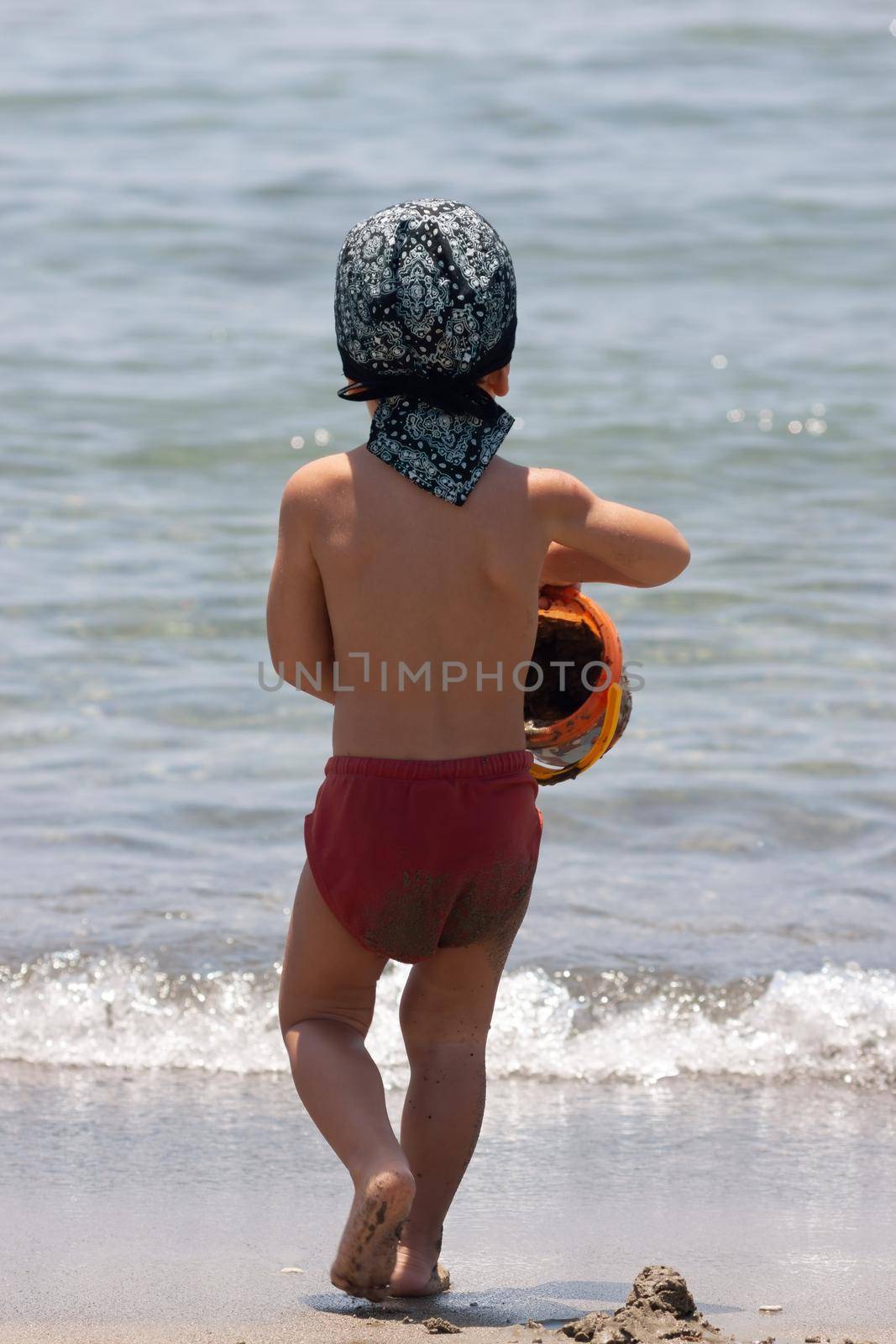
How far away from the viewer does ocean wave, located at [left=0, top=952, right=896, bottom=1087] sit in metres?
3.56

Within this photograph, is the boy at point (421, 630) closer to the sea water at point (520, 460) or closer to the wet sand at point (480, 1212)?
the wet sand at point (480, 1212)

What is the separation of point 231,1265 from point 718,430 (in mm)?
6723

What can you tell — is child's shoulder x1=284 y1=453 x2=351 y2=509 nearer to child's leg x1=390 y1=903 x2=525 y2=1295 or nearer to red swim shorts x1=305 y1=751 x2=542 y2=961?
red swim shorts x1=305 y1=751 x2=542 y2=961

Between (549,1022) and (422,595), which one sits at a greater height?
(422,595)

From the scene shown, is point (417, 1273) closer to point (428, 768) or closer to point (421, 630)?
point (428, 768)

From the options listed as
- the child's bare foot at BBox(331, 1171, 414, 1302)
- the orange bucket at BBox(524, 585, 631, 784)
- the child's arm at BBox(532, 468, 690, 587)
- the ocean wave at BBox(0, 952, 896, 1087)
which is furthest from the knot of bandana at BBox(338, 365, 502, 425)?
the ocean wave at BBox(0, 952, 896, 1087)

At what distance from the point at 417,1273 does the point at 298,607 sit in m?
0.99

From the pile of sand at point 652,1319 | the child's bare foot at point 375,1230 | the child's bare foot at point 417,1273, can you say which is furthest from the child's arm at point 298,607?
the pile of sand at point 652,1319

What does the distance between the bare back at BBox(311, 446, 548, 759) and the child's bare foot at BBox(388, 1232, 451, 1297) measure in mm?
740

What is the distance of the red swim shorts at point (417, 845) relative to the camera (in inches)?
95.0

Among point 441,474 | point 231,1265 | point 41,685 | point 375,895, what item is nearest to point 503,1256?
point 231,1265

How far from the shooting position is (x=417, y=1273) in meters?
2.54

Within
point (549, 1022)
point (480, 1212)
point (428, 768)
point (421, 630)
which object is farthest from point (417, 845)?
point (549, 1022)

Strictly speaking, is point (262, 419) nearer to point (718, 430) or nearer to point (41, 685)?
point (718, 430)
